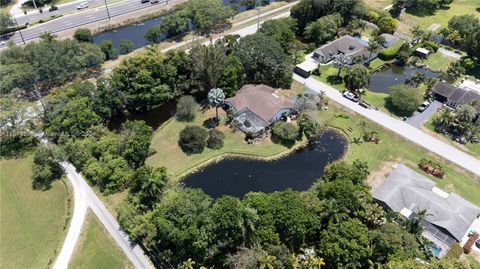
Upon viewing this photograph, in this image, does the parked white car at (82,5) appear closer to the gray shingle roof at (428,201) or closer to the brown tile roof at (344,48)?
the brown tile roof at (344,48)

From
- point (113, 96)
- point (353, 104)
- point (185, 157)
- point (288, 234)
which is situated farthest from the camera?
point (353, 104)

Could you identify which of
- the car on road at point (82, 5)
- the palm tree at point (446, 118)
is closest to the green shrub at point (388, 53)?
the palm tree at point (446, 118)

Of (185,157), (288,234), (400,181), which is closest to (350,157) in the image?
(400,181)

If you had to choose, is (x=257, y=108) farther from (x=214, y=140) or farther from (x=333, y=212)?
(x=333, y=212)

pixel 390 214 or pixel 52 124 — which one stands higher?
pixel 52 124

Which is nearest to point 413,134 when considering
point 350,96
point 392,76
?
point 350,96

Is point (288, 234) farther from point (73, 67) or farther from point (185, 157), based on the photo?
point (73, 67)

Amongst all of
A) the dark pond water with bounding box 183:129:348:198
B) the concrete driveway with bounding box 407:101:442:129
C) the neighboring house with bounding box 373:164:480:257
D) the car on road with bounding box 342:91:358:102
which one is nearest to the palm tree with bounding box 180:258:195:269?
the dark pond water with bounding box 183:129:348:198

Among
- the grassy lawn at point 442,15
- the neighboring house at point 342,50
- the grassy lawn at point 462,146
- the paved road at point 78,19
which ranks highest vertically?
the paved road at point 78,19
